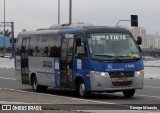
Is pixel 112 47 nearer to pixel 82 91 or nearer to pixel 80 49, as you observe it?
pixel 80 49

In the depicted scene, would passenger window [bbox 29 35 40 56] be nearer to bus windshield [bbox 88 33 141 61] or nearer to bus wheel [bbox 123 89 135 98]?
bus windshield [bbox 88 33 141 61]

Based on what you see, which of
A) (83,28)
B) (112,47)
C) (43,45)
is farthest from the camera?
(43,45)

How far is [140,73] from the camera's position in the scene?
1933 centimetres

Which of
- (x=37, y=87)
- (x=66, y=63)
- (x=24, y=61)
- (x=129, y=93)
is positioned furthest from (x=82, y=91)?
(x=24, y=61)

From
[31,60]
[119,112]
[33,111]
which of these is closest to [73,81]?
[31,60]

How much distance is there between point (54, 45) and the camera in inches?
850

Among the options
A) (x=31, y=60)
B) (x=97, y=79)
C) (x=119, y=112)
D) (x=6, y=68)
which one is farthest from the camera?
(x=6, y=68)

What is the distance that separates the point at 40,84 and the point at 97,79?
5013mm

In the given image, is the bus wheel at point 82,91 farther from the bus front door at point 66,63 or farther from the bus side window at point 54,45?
the bus side window at point 54,45

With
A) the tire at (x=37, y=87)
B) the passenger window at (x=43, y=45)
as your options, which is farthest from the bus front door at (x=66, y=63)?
the tire at (x=37, y=87)

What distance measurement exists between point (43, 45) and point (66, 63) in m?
2.45

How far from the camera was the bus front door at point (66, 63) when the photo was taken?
2025 cm

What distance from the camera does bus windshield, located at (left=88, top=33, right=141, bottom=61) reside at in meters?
19.0

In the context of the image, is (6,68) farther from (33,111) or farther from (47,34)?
(33,111)
